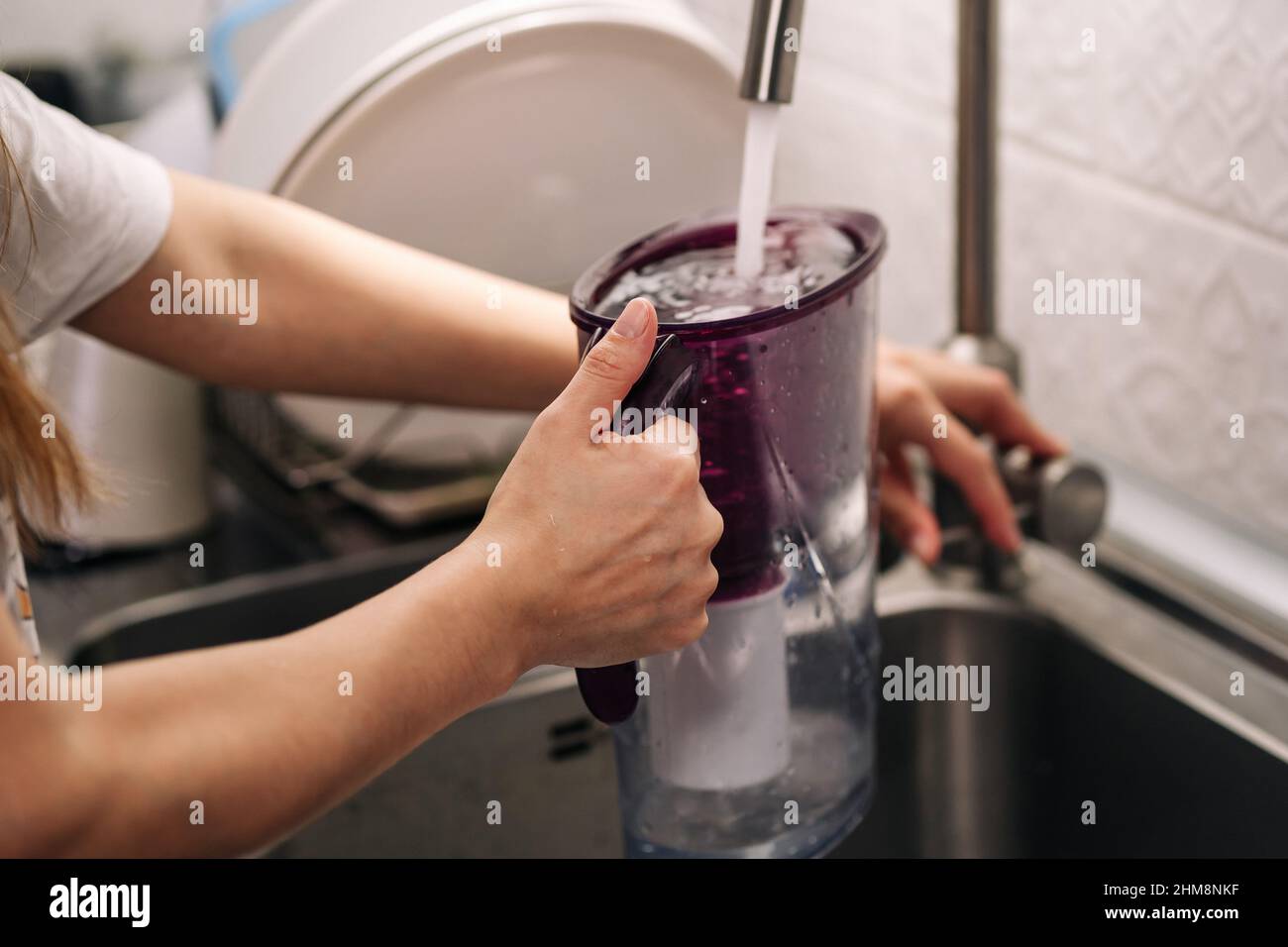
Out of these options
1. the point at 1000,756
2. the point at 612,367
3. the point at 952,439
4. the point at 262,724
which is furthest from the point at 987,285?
the point at 262,724

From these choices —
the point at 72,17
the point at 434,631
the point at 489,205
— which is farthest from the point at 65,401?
the point at 72,17

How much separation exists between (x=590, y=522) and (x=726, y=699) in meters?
0.10

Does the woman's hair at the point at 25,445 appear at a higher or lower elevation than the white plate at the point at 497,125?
lower

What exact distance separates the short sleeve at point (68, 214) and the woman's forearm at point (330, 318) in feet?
0.06

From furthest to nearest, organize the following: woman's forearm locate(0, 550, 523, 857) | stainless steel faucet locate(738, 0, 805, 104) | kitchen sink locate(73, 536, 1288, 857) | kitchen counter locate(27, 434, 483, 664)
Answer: kitchen counter locate(27, 434, 483, 664) < kitchen sink locate(73, 536, 1288, 857) < stainless steel faucet locate(738, 0, 805, 104) < woman's forearm locate(0, 550, 523, 857)

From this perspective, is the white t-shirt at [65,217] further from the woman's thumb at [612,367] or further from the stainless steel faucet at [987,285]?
the stainless steel faucet at [987,285]

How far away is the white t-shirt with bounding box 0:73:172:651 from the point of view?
563 millimetres

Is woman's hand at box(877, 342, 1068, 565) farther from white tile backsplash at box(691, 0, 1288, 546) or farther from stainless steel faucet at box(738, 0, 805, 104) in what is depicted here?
stainless steel faucet at box(738, 0, 805, 104)

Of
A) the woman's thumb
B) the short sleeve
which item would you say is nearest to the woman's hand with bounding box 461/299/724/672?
the woman's thumb

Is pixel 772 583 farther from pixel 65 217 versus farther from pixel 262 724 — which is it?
pixel 65 217

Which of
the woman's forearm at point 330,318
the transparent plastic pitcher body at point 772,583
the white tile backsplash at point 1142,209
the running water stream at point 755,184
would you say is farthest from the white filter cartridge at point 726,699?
the white tile backsplash at point 1142,209

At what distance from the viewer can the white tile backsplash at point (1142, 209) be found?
0.69 m

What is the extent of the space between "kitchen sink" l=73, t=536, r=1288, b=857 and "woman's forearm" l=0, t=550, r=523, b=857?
0.88 feet

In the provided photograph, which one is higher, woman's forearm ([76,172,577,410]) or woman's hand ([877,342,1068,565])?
woman's forearm ([76,172,577,410])
